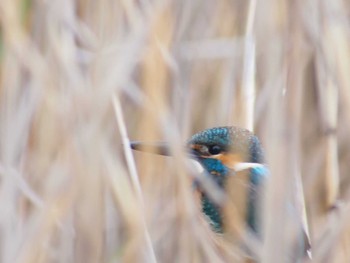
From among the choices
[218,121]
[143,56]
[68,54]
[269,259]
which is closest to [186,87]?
[143,56]

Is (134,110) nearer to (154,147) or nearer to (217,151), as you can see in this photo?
(217,151)

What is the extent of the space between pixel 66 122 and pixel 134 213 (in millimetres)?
199

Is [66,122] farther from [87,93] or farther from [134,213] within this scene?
[134,213]

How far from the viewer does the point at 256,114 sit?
1.76 meters

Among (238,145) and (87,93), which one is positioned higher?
(87,93)

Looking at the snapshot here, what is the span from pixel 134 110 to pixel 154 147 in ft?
1.33

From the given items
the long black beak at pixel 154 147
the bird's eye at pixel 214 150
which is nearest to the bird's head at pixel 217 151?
the bird's eye at pixel 214 150

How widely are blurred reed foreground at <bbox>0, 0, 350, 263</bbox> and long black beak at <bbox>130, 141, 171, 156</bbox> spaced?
13 millimetres

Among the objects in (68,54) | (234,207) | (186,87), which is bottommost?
(234,207)

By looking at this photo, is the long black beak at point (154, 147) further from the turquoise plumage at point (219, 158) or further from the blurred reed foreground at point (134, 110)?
the turquoise plumage at point (219, 158)

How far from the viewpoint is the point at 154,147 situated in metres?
1.55

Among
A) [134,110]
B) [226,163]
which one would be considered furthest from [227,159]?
[134,110]

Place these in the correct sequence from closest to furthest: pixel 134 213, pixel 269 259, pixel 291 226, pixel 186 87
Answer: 1. pixel 269 259
2. pixel 291 226
3. pixel 134 213
4. pixel 186 87

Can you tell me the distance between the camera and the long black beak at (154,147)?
60.9 inches
